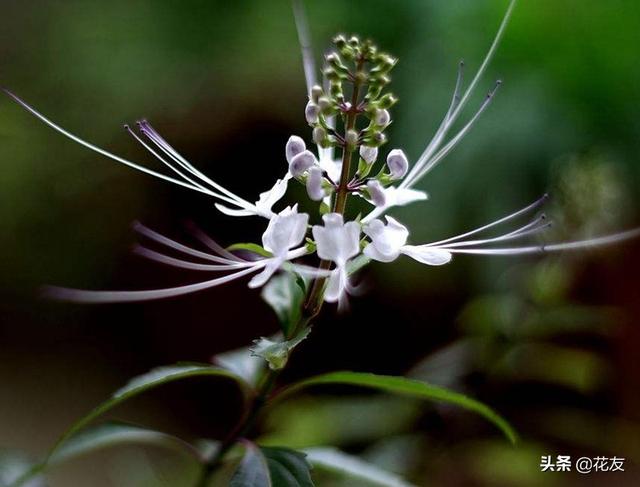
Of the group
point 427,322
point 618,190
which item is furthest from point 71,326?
point 618,190

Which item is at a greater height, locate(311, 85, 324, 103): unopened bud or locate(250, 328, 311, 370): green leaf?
locate(311, 85, 324, 103): unopened bud

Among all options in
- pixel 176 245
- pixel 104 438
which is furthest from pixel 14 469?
pixel 176 245

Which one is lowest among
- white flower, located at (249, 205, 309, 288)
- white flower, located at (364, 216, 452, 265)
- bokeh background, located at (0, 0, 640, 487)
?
white flower, located at (249, 205, 309, 288)

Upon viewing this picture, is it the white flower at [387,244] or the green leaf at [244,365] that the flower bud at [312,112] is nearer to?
the white flower at [387,244]

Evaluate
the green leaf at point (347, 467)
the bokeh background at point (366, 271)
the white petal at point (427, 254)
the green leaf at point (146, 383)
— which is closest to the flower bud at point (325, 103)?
the white petal at point (427, 254)

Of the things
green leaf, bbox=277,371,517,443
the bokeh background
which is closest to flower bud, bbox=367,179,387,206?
green leaf, bbox=277,371,517,443

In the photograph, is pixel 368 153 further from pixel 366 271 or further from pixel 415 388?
pixel 366 271

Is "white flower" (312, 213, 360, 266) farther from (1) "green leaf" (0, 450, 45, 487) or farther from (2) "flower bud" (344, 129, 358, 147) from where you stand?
(1) "green leaf" (0, 450, 45, 487)
